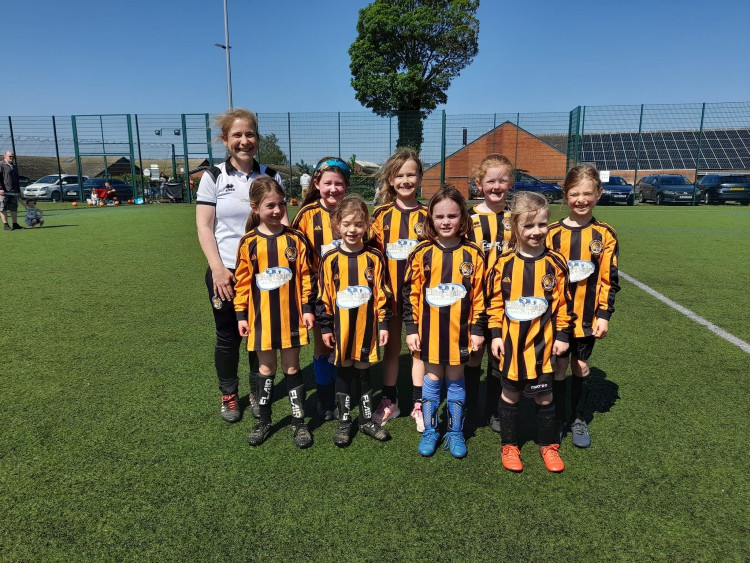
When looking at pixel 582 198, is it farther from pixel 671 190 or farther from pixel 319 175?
pixel 671 190

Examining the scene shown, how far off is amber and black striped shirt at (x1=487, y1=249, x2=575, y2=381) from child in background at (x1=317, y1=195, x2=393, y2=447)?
25.9 inches

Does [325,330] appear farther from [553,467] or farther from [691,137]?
[691,137]

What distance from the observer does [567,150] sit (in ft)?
70.6

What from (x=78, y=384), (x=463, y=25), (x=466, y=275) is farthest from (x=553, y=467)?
(x=463, y=25)

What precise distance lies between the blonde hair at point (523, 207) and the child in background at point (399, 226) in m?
0.58

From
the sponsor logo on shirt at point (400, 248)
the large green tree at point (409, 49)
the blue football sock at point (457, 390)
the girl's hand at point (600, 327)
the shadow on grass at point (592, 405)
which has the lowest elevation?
the shadow on grass at point (592, 405)

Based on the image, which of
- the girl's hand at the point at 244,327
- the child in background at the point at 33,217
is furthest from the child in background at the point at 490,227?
the child in background at the point at 33,217

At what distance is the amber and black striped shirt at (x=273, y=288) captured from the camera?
2801 mm

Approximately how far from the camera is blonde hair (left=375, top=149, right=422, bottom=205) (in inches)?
121

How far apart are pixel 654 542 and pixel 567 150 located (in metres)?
21.7

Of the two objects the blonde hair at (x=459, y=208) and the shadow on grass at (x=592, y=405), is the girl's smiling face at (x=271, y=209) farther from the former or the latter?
the shadow on grass at (x=592, y=405)

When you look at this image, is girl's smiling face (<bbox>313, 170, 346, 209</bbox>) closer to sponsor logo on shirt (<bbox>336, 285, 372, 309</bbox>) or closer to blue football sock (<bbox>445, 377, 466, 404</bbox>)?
sponsor logo on shirt (<bbox>336, 285, 372, 309</bbox>)

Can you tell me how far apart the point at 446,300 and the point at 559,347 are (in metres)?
0.64

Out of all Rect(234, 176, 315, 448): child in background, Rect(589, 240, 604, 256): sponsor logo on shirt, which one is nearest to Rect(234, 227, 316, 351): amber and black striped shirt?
Rect(234, 176, 315, 448): child in background
